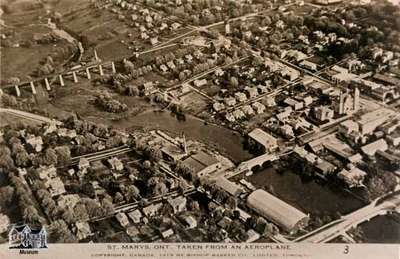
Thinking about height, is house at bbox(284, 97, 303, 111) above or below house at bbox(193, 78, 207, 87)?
above

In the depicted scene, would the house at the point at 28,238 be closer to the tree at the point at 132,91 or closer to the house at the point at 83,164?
the house at the point at 83,164

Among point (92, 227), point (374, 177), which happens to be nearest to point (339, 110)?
point (374, 177)

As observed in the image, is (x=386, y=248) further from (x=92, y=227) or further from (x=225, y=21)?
(x=225, y=21)

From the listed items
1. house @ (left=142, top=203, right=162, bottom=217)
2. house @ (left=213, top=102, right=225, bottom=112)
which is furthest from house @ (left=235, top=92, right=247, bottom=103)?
house @ (left=142, top=203, right=162, bottom=217)

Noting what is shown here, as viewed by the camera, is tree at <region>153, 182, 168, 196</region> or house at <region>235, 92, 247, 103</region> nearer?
tree at <region>153, 182, 168, 196</region>

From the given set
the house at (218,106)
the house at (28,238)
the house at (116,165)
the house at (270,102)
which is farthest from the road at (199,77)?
the house at (28,238)

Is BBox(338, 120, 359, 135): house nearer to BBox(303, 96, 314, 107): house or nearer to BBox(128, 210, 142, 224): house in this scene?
BBox(303, 96, 314, 107): house

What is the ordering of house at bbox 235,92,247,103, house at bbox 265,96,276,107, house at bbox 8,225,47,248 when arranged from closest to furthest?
house at bbox 8,225,47,248
house at bbox 265,96,276,107
house at bbox 235,92,247,103

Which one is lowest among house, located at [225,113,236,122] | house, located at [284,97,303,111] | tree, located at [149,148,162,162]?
tree, located at [149,148,162,162]
